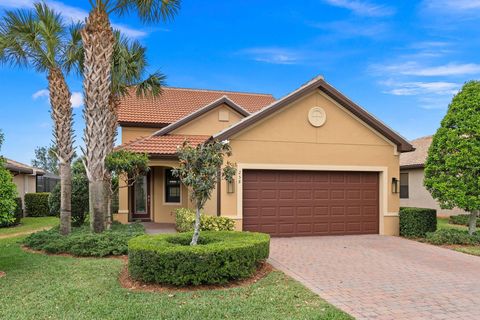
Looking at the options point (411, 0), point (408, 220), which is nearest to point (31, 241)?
point (408, 220)

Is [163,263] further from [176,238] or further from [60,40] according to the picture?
[60,40]

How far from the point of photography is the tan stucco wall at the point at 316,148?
12.8m

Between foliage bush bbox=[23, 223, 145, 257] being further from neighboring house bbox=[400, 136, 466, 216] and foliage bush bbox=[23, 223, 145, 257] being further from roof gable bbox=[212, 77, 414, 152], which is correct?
neighboring house bbox=[400, 136, 466, 216]

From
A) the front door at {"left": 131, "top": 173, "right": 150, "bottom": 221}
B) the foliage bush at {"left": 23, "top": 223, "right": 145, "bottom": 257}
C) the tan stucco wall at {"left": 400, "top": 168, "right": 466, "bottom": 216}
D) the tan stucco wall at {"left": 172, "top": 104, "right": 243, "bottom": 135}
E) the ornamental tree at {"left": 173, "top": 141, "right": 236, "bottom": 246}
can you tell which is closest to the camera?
the ornamental tree at {"left": 173, "top": 141, "right": 236, "bottom": 246}

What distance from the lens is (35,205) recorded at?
2183 centimetres

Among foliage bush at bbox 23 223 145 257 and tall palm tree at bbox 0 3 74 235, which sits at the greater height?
tall palm tree at bbox 0 3 74 235

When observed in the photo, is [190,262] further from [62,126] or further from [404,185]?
[404,185]

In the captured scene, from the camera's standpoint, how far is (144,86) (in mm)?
14617

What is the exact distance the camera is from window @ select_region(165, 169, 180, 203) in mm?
17484

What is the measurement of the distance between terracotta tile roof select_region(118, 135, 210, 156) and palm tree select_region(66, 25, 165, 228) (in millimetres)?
1078

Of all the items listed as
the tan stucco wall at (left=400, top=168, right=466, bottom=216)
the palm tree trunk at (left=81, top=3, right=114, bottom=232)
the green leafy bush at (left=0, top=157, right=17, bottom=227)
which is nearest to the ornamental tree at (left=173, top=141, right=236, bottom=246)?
the green leafy bush at (left=0, top=157, right=17, bottom=227)

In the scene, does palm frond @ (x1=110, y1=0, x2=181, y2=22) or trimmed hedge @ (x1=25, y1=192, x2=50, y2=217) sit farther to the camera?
trimmed hedge @ (x1=25, y1=192, x2=50, y2=217)

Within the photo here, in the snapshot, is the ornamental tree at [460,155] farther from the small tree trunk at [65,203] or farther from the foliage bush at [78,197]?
the foliage bush at [78,197]

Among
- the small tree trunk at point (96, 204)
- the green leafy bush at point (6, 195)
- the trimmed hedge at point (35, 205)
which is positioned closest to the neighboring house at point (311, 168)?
the small tree trunk at point (96, 204)
